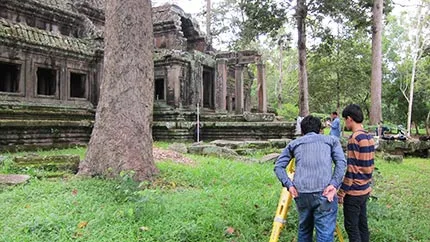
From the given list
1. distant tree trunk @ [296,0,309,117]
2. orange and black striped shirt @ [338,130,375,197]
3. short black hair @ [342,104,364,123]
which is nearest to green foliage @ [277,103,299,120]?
distant tree trunk @ [296,0,309,117]

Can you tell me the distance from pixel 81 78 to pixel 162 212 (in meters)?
12.0

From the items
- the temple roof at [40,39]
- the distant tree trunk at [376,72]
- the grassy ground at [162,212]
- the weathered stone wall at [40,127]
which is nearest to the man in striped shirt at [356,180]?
the grassy ground at [162,212]

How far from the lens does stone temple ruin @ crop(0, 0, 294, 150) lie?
1150 cm

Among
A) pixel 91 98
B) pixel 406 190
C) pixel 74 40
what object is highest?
pixel 74 40

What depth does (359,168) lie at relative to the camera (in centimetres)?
360

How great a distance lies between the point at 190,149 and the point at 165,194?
5.47 m

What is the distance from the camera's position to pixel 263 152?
1201 cm

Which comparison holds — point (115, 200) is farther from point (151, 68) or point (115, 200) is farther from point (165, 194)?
point (151, 68)

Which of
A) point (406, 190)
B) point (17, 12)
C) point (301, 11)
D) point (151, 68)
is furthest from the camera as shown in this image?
point (301, 11)

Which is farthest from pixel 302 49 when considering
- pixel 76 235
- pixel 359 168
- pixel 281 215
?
pixel 76 235

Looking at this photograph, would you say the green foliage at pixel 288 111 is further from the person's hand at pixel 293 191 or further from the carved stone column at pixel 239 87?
the person's hand at pixel 293 191

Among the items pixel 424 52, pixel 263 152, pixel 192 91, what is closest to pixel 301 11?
pixel 192 91

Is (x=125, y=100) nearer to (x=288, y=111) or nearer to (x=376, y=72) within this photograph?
(x=376, y=72)

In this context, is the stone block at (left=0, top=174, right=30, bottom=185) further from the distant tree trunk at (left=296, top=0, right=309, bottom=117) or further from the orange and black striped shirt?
the distant tree trunk at (left=296, top=0, right=309, bottom=117)
